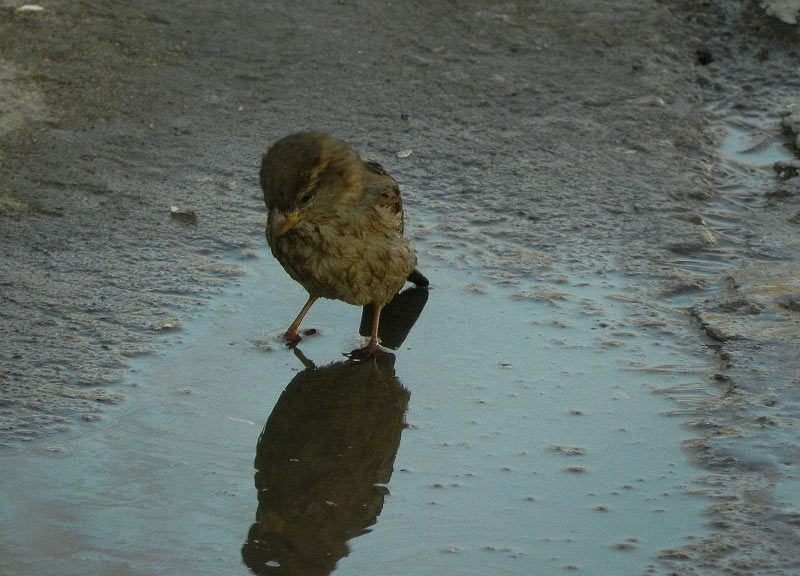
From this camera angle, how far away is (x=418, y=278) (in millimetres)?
5969

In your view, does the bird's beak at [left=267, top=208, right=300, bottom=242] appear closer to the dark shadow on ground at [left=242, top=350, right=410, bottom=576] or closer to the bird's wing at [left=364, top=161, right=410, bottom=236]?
the bird's wing at [left=364, top=161, right=410, bottom=236]

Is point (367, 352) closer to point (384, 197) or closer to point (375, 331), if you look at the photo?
point (375, 331)

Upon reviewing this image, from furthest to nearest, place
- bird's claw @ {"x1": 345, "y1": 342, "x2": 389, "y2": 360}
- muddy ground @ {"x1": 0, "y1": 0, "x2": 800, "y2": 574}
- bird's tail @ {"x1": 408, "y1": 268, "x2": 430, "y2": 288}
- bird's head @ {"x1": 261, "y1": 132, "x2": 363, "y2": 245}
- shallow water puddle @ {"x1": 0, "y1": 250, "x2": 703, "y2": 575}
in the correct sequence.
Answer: bird's tail @ {"x1": 408, "y1": 268, "x2": 430, "y2": 288} < bird's claw @ {"x1": 345, "y1": 342, "x2": 389, "y2": 360} < bird's head @ {"x1": 261, "y1": 132, "x2": 363, "y2": 245} < muddy ground @ {"x1": 0, "y1": 0, "x2": 800, "y2": 574} < shallow water puddle @ {"x1": 0, "y1": 250, "x2": 703, "y2": 575}

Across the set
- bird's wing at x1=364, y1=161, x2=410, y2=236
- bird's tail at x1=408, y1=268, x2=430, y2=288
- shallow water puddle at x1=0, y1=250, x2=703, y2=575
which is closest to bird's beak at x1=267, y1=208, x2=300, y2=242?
bird's wing at x1=364, y1=161, x2=410, y2=236

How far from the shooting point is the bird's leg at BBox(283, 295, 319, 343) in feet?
18.0

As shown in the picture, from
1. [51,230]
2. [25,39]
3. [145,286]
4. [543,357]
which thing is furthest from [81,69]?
[543,357]

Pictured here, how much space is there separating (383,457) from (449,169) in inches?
119

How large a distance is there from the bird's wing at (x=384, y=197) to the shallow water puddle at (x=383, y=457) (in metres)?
0.48

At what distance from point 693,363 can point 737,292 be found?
764mm

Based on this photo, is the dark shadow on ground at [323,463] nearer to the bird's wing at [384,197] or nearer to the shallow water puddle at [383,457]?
the shallow water puddle at [383,457]

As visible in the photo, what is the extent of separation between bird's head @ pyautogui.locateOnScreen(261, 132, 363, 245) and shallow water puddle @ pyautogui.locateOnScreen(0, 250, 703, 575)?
593 mm

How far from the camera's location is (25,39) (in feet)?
27.3

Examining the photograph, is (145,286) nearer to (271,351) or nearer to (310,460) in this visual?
(271,351)

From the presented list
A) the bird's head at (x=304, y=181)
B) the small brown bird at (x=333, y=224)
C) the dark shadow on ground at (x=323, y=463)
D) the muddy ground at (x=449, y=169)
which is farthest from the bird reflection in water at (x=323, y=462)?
the muddy ground at (x=449, y=169)
